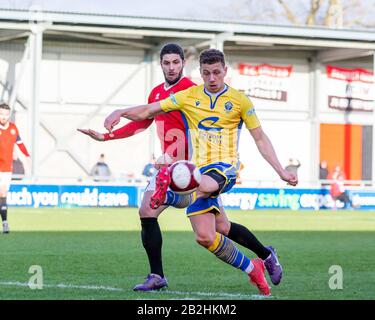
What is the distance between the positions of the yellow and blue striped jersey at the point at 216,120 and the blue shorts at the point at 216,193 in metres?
0.06

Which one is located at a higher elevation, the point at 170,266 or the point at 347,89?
the point at 347,89

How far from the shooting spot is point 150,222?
930cm

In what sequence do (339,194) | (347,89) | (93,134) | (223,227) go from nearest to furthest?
1. (223,227)
2. (93,134)
3. (339,194)
4. (347,89)

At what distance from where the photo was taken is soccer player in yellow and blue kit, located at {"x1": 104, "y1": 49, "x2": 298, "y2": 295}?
8.34 metres

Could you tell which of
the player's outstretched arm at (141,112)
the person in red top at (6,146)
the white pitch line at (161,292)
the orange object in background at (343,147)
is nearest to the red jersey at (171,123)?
the player's outstretched arm at (141,112)

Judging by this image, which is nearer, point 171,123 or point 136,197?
point 171,123

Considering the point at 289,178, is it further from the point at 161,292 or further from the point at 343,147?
the point at 343,147

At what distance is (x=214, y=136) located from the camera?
27.8 feet

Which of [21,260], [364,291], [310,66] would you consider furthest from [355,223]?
[310,66]

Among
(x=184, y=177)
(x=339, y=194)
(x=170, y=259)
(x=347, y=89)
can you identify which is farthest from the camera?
(x=347, y=89)

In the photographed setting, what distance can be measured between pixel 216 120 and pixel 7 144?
9.98 metres

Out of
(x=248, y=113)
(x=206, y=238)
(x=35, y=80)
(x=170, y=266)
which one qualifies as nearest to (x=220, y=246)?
(x=206, y=238)
